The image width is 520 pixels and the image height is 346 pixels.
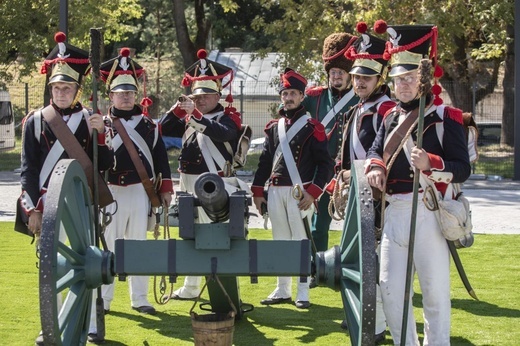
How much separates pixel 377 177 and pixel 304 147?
89.6 inches

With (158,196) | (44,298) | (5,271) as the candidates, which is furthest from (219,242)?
(5,271)

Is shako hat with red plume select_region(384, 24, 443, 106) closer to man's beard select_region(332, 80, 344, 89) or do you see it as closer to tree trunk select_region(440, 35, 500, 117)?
man's beard select_region(332, 80, 344, 89)

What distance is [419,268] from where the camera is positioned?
19.8ft

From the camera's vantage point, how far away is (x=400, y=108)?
6148mm

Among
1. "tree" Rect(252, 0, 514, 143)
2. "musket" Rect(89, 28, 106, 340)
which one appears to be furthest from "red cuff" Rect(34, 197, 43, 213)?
"tree" Rect(252, 0, 514, 143)

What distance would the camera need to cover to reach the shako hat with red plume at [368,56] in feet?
22.5

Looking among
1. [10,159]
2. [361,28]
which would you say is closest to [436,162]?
[361,28]

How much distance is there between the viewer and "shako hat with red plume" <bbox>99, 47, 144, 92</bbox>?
309 inches

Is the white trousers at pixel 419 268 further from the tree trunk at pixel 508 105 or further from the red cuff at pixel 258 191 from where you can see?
the tree trunk at pixel 508 105

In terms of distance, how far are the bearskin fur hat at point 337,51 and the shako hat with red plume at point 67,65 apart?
2.00 metres

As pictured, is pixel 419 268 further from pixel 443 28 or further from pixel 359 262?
pixel 443 28

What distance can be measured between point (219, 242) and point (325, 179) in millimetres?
2861

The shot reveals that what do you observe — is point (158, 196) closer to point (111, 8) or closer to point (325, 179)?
point (325, 179)

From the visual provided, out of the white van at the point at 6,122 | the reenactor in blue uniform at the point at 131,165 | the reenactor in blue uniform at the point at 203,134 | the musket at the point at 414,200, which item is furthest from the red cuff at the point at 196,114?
the white van at the point at 6,122
